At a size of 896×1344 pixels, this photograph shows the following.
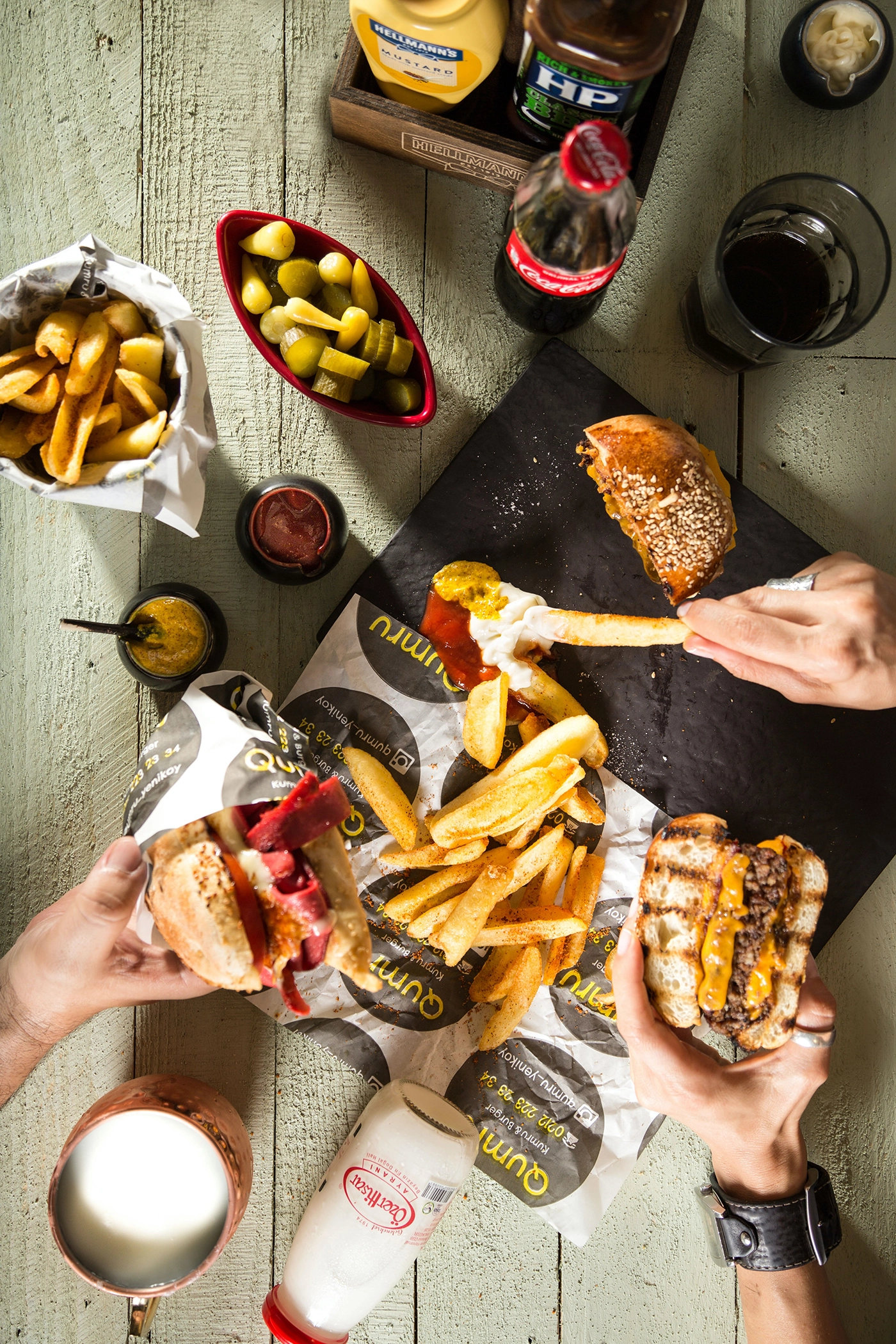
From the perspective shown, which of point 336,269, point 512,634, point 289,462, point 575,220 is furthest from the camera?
point 289,462

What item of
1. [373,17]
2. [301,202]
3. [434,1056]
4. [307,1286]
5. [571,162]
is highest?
[373,17]

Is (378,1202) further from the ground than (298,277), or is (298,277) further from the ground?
(298,277)

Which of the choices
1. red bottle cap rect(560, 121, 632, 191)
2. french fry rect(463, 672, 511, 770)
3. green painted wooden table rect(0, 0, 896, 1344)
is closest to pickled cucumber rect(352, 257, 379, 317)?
green painted wooden table rect(0, 0, 896, 1344)

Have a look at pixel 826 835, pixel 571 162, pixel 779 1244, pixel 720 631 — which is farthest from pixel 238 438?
pixel 779 1244

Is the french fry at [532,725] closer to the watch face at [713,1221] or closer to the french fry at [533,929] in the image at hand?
the french fry at [533,929]

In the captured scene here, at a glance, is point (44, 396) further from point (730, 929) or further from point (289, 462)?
point (730, 929)

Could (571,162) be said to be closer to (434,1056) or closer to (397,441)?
(397,441)

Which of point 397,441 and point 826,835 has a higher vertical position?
point 397,441

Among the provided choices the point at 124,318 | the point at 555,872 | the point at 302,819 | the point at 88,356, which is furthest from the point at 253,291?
the point at 555,872
